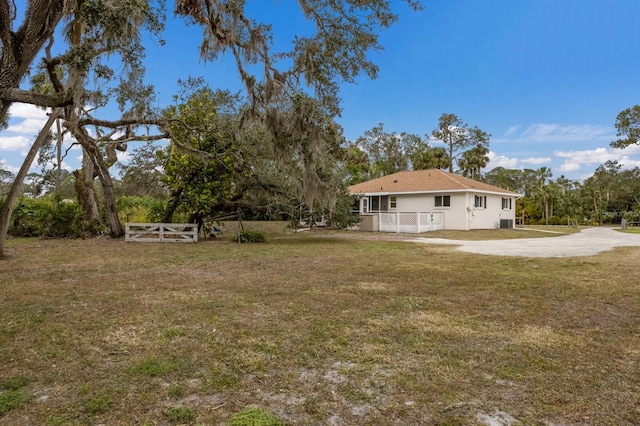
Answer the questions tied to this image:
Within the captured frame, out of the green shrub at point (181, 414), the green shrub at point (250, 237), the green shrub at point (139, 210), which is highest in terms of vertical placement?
the green shrub at point (139, 210)

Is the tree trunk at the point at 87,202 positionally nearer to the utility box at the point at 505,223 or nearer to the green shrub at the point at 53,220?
the green shrub at the point at 53,220

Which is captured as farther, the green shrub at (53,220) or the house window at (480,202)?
the house window at (480,202)

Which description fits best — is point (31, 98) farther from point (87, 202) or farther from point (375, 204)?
point (375, 204)

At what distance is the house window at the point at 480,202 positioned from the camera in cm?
2455

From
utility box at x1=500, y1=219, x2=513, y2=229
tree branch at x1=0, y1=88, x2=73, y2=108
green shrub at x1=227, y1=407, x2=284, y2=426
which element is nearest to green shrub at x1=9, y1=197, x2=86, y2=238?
tree branch at x1=0, y1=88, x2=73, y2=108

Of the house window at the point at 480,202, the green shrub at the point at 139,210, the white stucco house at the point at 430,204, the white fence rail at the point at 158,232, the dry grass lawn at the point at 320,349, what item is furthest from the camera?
the house window at the point at 480,202

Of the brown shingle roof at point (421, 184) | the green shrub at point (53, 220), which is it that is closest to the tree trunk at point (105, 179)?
the green shrub at point (53, 220)

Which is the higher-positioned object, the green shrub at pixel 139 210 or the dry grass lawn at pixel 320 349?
the green shrub at pixel 139 210

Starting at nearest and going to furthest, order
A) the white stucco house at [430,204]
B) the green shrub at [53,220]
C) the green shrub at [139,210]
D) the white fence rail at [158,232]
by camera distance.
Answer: the white fence rail at [158,232] → the green shrub at [53,220] → the green shrub at [139,210] → the white stucco house at [430,204]

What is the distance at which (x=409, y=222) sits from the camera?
73.6 ft

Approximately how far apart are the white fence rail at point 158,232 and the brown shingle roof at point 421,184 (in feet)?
35.8

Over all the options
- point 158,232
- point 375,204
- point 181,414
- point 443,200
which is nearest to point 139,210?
point 158,232

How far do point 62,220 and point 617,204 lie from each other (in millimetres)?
52754

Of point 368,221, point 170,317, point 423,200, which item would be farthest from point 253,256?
point 423,200
